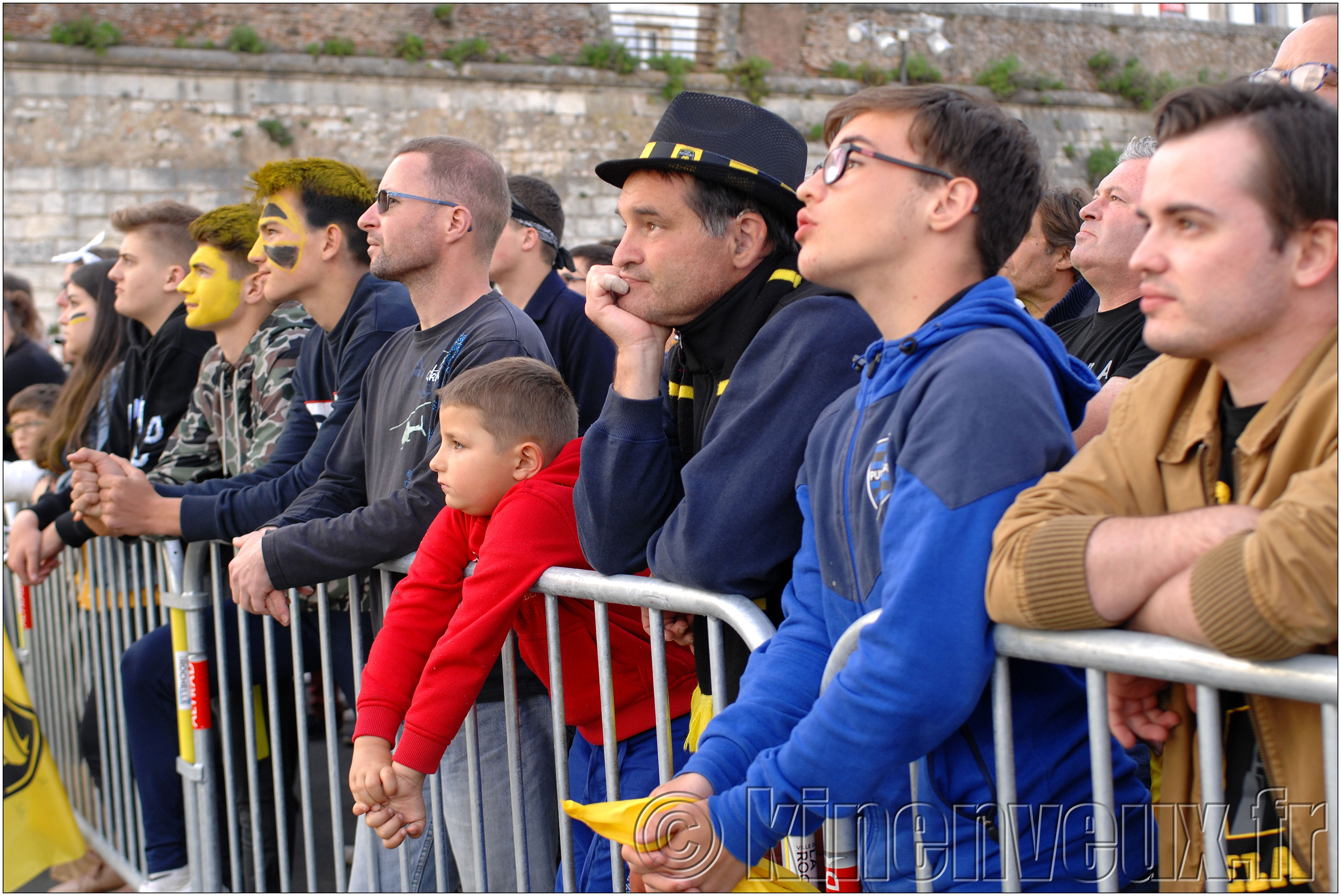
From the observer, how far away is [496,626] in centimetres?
245

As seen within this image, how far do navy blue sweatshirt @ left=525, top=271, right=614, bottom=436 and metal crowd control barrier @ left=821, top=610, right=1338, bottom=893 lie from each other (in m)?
2.93

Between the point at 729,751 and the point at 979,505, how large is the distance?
56cm

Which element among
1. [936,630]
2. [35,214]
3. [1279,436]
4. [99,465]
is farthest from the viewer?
[35,214]

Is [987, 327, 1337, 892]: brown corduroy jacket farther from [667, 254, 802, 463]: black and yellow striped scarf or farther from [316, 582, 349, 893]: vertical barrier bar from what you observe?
[316, 582, 349, 893]: vertical barrier bar

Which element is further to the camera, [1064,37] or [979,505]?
[1064,37]

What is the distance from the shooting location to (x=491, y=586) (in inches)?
96.4

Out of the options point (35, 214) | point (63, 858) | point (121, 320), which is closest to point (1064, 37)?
point (35, 214)

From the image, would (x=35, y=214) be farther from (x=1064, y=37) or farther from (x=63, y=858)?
(x=1064, y=37)

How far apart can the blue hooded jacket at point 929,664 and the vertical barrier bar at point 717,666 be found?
6.0 inches

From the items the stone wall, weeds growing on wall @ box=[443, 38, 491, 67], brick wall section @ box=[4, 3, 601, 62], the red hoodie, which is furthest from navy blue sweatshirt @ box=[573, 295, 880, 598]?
weeds growing on wall @ box=[443, 38, 491, 67]

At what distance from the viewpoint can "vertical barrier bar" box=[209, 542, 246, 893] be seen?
3.51 m

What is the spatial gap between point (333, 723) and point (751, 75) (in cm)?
1799

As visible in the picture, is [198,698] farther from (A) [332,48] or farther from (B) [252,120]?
(A) [332,48]

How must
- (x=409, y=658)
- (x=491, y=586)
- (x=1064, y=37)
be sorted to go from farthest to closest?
(x=1064, y=37)
(x=409, y=658)
(x=491, y=586)
